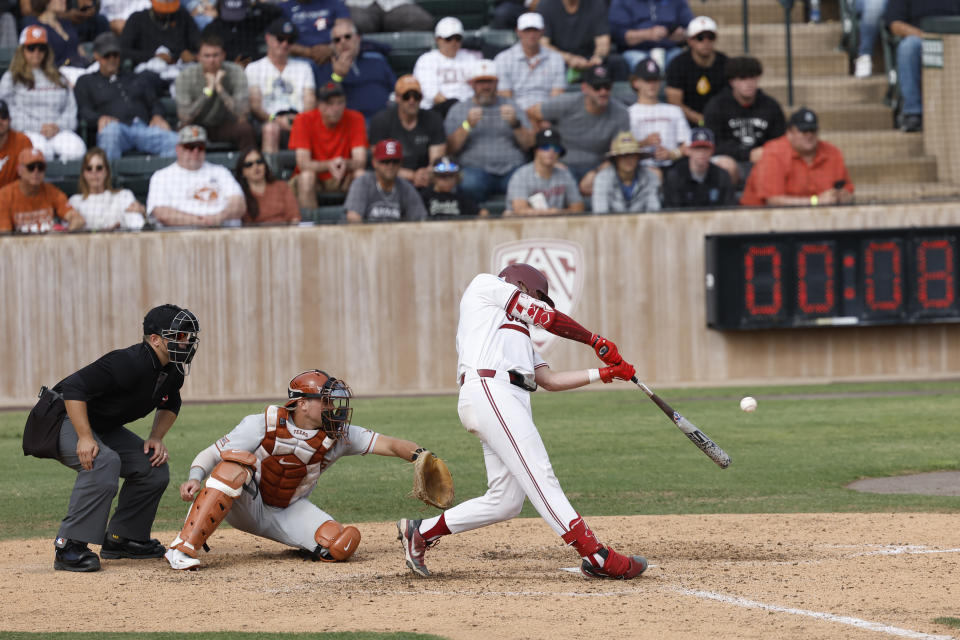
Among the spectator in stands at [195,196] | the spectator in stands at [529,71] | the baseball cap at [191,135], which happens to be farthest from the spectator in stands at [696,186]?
the baseball cap at [191,135]

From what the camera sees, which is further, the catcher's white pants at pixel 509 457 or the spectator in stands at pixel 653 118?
the spectator in stands at pixel 653 118

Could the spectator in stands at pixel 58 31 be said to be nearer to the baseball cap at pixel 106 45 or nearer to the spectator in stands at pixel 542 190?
the baseball cap at pixel 106 45

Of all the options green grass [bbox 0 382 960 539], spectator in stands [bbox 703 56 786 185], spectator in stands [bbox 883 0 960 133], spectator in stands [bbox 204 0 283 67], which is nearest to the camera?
green grass [bbox 0 382 960 539]

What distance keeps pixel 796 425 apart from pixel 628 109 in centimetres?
570

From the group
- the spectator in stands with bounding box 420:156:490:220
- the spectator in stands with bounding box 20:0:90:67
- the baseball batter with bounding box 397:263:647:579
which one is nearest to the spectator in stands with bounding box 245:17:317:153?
the spectator in stands with bounding box 420:156:490:220

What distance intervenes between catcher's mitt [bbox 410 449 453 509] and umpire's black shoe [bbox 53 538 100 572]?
1.83 m

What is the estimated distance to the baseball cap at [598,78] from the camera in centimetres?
1648

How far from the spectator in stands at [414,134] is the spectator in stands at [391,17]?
9.72ft

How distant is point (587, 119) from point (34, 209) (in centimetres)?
682

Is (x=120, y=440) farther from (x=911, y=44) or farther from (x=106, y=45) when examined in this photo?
(x=911, y=44)

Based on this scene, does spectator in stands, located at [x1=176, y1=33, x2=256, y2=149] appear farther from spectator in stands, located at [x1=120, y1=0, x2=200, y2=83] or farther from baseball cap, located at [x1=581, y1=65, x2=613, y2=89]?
baseball cap, located at [x1=581, y1=65, x2=613, y2=89]

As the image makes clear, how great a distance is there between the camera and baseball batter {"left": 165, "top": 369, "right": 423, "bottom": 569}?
7.22 meters

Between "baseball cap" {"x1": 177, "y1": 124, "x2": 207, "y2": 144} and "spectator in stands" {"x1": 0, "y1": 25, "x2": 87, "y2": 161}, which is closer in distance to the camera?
"baseball cap" {"x1": 177, "y1": 124, "x2": 207, "y2": 144}

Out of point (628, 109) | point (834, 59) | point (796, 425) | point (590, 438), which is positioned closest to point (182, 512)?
point (590, 438)
